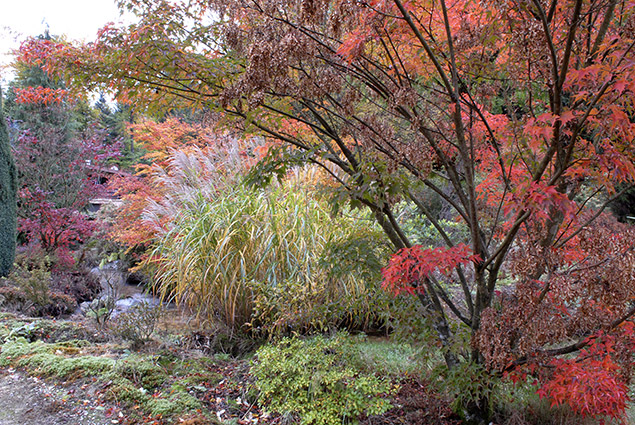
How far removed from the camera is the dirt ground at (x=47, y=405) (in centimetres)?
231

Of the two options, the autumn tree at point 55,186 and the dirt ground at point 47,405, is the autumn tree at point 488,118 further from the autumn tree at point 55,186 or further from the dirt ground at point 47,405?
the autumn tree at point 55,186

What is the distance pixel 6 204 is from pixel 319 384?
6784 millimetres

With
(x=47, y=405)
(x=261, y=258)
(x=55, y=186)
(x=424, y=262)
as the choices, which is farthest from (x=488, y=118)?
(x=55, y=186)

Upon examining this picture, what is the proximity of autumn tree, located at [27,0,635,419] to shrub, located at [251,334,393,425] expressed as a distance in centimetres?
54

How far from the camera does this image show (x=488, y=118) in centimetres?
256


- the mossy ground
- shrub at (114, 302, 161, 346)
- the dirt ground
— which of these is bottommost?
the dirt ground

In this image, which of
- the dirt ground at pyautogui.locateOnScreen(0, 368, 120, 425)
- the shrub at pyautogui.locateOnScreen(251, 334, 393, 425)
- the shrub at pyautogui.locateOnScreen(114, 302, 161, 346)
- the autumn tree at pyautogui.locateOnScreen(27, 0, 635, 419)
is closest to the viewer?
the autumn tree at pyautogui.locateOnScreen(27, 0, 635, 419)

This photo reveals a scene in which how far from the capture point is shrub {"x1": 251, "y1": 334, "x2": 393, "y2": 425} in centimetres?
218

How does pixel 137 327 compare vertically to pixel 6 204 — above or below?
below

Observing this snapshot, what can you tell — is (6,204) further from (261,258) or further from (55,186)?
(261,258)

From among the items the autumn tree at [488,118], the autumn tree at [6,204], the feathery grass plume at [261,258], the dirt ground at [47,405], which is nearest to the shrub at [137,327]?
the feathery grass plume at [261,258]

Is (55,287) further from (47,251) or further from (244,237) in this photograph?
(244,237)

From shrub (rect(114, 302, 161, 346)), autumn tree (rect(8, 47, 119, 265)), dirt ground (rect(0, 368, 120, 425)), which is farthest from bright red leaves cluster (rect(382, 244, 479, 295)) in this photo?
autumn tree (rect(8, 47, 119, 265))

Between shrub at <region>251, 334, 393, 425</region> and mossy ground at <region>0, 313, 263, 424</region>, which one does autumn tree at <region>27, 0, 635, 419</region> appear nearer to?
shrub at <region>251, 334, 393, 425</region>
